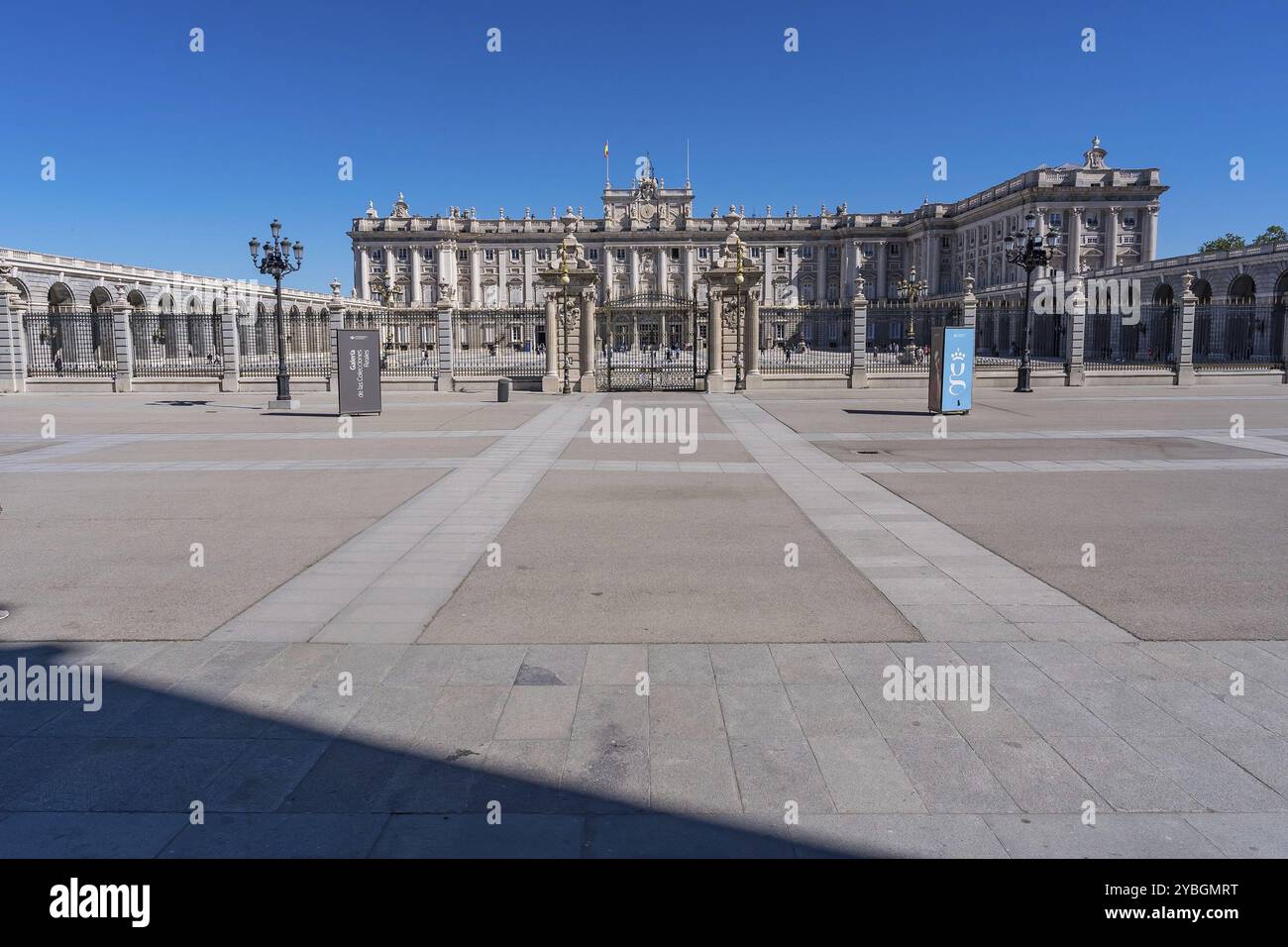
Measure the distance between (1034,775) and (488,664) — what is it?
3517 mm

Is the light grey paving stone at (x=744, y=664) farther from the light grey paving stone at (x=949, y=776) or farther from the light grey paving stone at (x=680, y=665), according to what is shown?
the light grey paving stone at (x=949, y=776)

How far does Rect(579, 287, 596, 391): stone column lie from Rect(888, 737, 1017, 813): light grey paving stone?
30.7 metres

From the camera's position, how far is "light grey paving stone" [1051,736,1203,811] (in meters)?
4.40

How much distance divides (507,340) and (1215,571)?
83.9 metres

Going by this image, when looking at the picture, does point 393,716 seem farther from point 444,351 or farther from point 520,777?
point 444,351

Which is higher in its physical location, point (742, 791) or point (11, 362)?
point (11, 362)

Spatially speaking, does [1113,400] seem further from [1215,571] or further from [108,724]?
[108,724]

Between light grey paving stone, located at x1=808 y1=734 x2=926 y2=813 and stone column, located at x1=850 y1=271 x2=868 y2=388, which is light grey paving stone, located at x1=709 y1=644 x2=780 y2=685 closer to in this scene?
light grey paving stone, located at x1=808 y1=734 x2=926 y2=813

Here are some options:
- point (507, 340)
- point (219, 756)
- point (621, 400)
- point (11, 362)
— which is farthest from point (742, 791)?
point (507, 340)

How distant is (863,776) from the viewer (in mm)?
4695

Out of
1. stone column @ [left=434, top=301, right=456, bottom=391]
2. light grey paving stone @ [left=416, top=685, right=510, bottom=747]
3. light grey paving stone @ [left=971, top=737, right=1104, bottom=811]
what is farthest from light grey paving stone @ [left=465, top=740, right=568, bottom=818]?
stone column @ [left=434, top=301, right=456, bottom=391]

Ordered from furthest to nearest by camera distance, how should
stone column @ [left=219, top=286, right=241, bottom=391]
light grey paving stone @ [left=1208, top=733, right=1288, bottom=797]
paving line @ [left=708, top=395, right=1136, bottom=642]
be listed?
stone column @ [left=219, top=286, right=241, bottom=391] → paving line @ [left=708, top=395, right=1136, bottom=642] → light grey paving stone @ [left=1208, top=733, right=1288, bottom=797]

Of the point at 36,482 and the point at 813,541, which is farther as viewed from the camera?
the point at 36,482

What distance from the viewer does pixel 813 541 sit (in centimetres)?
1011
